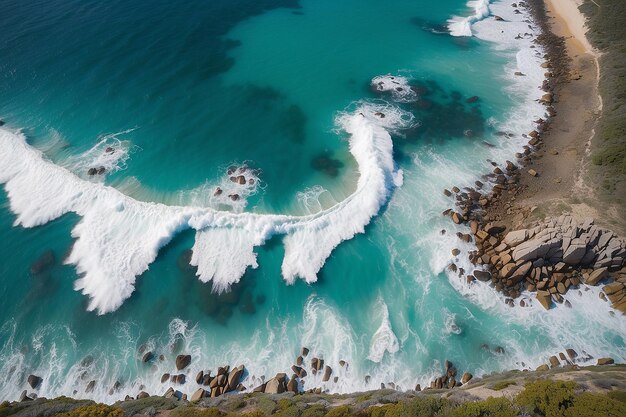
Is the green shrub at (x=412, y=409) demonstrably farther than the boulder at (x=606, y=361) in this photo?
No

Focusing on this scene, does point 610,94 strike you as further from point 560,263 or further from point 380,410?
point 380,410

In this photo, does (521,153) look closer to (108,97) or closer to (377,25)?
(377,25)

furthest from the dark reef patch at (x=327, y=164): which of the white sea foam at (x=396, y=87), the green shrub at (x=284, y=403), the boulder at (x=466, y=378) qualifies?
the green shrub at (x=284, y=403)

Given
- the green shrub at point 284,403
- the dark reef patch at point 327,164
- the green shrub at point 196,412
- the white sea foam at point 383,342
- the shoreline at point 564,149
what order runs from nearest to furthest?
the green shrub at point 196,412, the green shrub at point 284,403, the white sea foam at point 383,342, the shoreline at point 564,149, the dark reef patch at point 327,164

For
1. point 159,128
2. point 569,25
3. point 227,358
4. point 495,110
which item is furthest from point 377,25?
point 227,358

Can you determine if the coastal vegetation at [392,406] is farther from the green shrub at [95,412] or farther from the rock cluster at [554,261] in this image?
the rock cluster at [554,261]

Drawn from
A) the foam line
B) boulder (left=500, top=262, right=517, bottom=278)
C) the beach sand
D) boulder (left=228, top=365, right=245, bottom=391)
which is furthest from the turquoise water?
the beach sand
